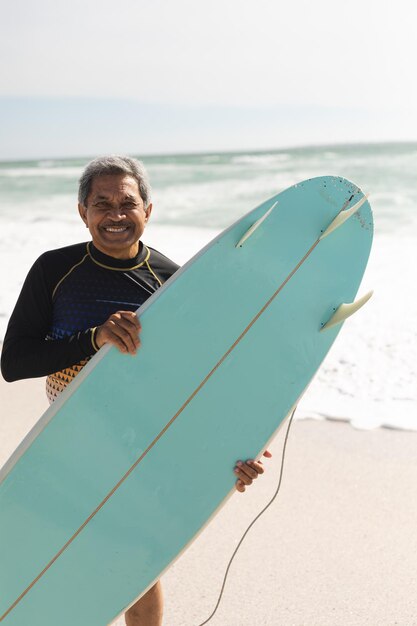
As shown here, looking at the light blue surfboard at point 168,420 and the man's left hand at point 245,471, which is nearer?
the light blue surfboard at point 168,420

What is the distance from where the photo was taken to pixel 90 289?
5.48ft

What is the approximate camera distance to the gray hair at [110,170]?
1.68m

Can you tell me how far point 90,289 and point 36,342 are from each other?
17 cm

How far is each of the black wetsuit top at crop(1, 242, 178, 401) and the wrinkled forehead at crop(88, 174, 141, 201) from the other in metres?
0.14

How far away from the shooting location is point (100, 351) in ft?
5.30

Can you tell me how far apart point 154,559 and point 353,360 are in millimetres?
3143

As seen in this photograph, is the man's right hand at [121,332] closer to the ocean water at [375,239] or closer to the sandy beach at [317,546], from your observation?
the sandy beach at [317,546]

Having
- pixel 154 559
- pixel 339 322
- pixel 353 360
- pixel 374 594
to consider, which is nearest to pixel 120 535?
pixel 154 559

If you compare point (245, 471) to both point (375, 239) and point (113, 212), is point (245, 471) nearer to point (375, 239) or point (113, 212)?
point (113, 212)

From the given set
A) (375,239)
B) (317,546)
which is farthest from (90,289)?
(375,239)

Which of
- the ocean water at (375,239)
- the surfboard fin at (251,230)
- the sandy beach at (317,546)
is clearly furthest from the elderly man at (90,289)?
the ocean water at (375,239)

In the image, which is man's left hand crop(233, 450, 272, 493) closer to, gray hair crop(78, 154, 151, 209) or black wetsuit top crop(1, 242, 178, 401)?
black wetsuit top crop(1, 242, 178, 401)

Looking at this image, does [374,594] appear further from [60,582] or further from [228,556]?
[60,582]

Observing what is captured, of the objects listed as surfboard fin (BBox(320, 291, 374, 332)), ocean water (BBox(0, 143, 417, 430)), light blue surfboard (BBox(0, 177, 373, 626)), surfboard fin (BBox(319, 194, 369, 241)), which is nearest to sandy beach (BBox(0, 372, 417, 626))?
ocean water (BBox(0, 143, 417, 430))
